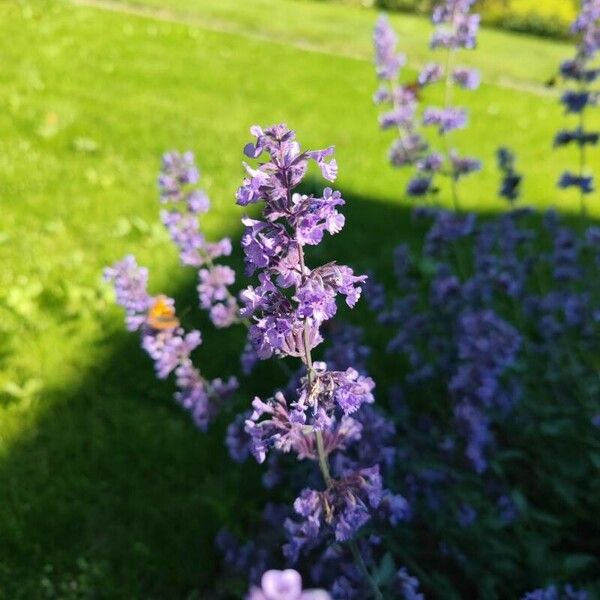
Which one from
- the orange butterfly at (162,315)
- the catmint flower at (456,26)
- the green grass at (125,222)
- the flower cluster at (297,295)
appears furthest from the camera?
the catmint flower at (456,26)

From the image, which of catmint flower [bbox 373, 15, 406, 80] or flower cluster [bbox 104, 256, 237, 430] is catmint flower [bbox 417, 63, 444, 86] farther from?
flower cluster [bbox 104, 256, 237, 430]

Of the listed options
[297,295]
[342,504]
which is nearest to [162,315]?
[342,504]

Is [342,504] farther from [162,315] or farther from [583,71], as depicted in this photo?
[583,71]

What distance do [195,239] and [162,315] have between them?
12.3 inches

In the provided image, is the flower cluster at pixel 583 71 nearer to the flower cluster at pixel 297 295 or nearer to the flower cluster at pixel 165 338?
the flower cluster at pixel 165 338

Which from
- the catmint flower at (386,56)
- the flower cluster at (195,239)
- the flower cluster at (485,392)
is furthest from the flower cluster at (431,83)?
the flower cluster at (195,239)

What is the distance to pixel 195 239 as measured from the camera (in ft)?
8.51

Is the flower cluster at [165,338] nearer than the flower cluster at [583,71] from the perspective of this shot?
Yes

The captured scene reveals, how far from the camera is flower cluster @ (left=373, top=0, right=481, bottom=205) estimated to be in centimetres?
312

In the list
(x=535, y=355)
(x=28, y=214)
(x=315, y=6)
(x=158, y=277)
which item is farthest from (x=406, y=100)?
(x=315, y=6)

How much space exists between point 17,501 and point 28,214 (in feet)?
8.47

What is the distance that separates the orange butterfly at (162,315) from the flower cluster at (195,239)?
156 mm

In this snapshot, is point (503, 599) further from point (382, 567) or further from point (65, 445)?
point (65, 445)

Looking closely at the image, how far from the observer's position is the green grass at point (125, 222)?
Result: 9.23ft
